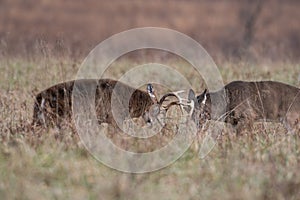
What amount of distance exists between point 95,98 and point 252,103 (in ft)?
5.56

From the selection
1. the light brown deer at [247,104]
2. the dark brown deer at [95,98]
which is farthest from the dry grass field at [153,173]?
the light brown deer at [247,104]

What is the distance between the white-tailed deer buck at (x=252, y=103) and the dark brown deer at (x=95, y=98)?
0.62 metres

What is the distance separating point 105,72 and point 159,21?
39.7ft

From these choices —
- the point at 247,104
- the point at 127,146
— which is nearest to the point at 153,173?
the point at 127,146

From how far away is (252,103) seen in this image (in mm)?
8805

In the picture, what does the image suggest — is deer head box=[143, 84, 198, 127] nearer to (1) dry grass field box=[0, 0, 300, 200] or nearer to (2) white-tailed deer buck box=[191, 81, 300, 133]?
(2) white-tailed deer buck box=[191, 81, 300, 133]

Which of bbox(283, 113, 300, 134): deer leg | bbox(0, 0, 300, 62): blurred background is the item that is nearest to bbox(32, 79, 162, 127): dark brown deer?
bbox(283, 113, 300, 134): deer leg

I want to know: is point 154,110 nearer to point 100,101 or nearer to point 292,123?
point 100,101

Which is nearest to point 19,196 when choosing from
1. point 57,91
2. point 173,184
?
point 173,184

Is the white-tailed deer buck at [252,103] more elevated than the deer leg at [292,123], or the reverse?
the white-tailed deer buck at [252,103]

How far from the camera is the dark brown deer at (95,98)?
816 cm

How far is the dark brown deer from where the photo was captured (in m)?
8.16

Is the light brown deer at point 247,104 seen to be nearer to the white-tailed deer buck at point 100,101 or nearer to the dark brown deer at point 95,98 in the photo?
the white-tailed deer buck at point 100,101

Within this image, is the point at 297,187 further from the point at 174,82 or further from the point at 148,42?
the point at 148,42
